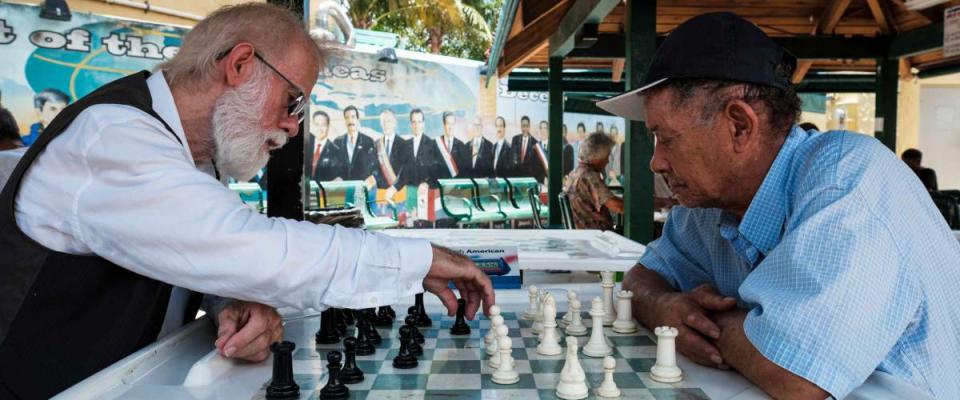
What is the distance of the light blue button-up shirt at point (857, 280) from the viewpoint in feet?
3.89

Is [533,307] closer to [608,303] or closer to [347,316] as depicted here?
[608,303]

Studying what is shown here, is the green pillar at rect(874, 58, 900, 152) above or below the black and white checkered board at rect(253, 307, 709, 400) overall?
above

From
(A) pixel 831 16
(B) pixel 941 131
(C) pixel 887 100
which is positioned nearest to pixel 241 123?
(A) pixel 831 16

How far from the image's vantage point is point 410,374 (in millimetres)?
1433

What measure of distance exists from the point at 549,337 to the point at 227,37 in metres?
1.06

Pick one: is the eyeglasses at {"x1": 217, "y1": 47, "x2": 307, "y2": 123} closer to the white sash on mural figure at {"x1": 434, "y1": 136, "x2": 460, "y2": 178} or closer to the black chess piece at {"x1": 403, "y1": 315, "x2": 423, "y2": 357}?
the black chess piece at {"x1": 403, "y1": 315, "x2": 423, "y2": 357}

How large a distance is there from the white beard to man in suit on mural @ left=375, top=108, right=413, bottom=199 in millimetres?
13197

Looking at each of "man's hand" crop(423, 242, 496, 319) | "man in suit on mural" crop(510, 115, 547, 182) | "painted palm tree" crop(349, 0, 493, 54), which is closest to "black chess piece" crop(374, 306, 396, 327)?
"man's hand" crop(423, 242, 496, 319)

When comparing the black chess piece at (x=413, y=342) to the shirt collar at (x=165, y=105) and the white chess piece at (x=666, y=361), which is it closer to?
the white chess piece at (x=666, y=361)

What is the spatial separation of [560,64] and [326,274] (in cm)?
767

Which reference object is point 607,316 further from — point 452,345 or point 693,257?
point 452,345

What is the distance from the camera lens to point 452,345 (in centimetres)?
170

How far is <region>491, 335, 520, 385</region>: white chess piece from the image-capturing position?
4.50 feet

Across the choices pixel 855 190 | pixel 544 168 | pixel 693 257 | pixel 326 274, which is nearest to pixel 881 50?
pixel 693 257
